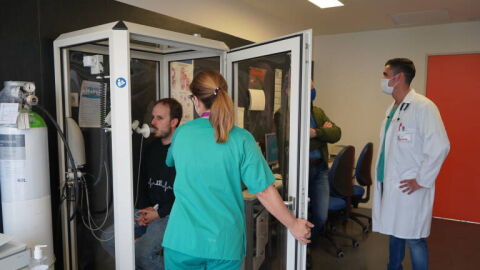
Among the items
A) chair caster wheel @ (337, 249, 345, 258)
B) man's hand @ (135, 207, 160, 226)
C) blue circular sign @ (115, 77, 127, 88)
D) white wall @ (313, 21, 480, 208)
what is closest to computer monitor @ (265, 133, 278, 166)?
man's hand @ (135, 207, 160, 226)

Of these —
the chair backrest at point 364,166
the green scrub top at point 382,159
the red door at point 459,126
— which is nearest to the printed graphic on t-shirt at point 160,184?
the green scrub top at point 382,159

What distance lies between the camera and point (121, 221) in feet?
5.46

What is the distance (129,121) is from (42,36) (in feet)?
2.58

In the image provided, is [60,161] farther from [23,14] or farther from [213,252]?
[213,252]

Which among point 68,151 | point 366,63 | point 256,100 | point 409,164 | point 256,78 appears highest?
point 366,63

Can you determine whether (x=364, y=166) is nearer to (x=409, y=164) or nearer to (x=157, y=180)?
(x=409, y=164)

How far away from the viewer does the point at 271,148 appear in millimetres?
2082

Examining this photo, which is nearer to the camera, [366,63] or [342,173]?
[342,173]

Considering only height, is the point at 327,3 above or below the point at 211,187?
above

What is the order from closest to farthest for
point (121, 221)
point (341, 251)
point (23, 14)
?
point (121, 221) → point (23, 14) → point (341, 251)

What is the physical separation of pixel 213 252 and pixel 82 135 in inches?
41.9

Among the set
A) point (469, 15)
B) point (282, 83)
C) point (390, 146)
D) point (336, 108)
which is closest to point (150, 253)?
point (282, 83)

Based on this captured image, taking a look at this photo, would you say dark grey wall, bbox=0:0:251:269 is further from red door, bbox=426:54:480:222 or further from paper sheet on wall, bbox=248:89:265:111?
red door, bbox=426:54:480:222

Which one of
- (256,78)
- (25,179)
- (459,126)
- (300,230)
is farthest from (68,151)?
(459,126)
